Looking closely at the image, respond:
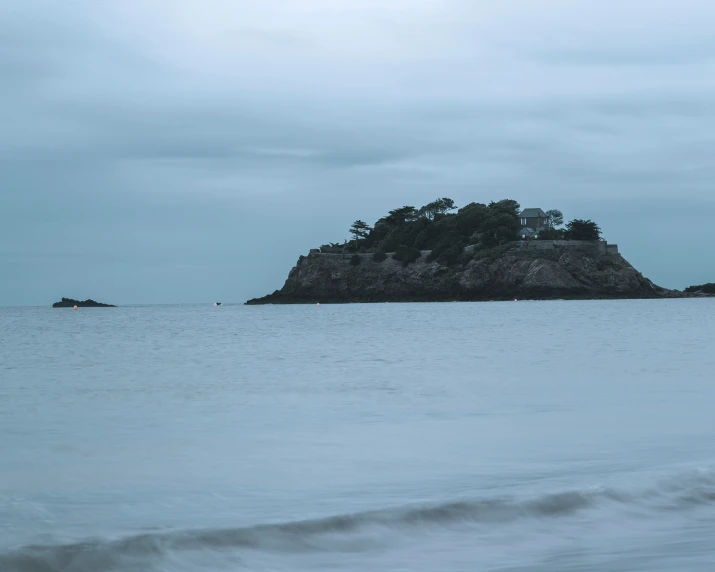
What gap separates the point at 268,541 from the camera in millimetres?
5758

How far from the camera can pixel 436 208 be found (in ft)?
446

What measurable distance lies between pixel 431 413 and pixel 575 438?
294 cm

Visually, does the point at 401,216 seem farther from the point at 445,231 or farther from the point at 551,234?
the point at 551,234

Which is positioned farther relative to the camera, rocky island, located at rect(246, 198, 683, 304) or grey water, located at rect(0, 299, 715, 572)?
rocky island, located at rect(246, 198, 683, 304)

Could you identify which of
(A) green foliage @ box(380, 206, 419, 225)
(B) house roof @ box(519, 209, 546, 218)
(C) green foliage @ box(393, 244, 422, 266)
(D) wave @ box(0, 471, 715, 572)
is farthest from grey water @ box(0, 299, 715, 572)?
(A) green foliage @ box(380, 206, 419, 225)

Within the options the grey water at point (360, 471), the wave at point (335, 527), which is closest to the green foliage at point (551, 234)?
the grey water at point (360, 471)

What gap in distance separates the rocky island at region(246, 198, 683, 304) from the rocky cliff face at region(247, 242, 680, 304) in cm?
13

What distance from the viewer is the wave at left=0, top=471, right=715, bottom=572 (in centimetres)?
538

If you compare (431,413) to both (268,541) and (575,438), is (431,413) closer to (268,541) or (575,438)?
(575,438)

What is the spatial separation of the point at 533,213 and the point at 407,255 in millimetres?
23077

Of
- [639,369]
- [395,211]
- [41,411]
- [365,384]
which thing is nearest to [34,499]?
[41,411]

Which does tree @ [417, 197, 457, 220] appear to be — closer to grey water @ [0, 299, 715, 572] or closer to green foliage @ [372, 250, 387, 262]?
green foliage @ [372, 250, 387, 262]

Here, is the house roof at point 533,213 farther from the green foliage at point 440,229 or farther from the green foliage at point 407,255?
the green foliage at point 407,255

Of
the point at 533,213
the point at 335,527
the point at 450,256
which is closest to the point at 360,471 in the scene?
the point at 335,527
